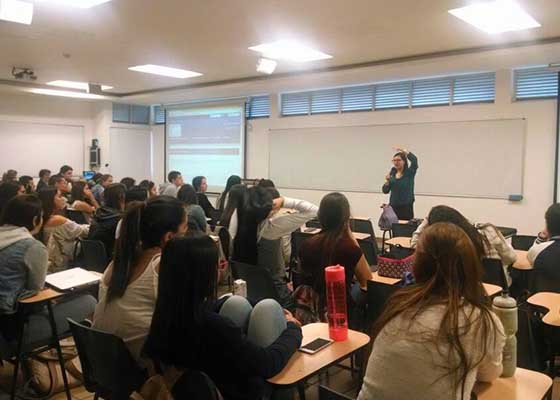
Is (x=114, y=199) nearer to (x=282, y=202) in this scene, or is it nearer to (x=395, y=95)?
(x=282, y=202)

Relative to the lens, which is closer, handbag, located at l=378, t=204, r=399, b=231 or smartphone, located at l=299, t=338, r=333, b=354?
smartphone, located at l=299, t=338, r=333, b=354

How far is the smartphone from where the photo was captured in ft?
6.41

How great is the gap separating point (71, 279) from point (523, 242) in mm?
3817

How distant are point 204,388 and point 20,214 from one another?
1.92 metres

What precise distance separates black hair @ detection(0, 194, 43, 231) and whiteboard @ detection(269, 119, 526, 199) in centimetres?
637

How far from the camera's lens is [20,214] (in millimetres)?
2867

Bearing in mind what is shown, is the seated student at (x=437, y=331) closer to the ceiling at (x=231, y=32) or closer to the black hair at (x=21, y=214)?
the black hair at (x=21, y=214)

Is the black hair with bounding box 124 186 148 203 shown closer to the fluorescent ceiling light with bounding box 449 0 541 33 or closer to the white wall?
the fluorescent ceiling light with bounding box 449 0 541 33

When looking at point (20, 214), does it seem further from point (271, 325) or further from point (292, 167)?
point (292, 167)

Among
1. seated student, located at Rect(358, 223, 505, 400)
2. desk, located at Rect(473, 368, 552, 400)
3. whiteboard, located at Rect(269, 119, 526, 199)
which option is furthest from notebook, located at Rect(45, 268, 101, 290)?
whiteboard, located at Rect(269, 119, 526, 199)

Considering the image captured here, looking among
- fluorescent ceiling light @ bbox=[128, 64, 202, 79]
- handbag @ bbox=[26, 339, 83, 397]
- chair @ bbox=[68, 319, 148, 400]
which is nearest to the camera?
chair @ bbox=[68, 319, 148, 400]

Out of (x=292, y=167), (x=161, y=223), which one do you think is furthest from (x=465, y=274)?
(x=292, y=167)

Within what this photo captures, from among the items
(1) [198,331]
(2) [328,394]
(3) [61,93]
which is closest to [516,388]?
(2) [328,394]

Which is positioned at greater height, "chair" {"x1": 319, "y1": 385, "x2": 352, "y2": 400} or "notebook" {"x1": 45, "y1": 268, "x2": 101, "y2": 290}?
"chair" {"x1": 319, "y1": 385, "x2": 352, "y2": 400}
